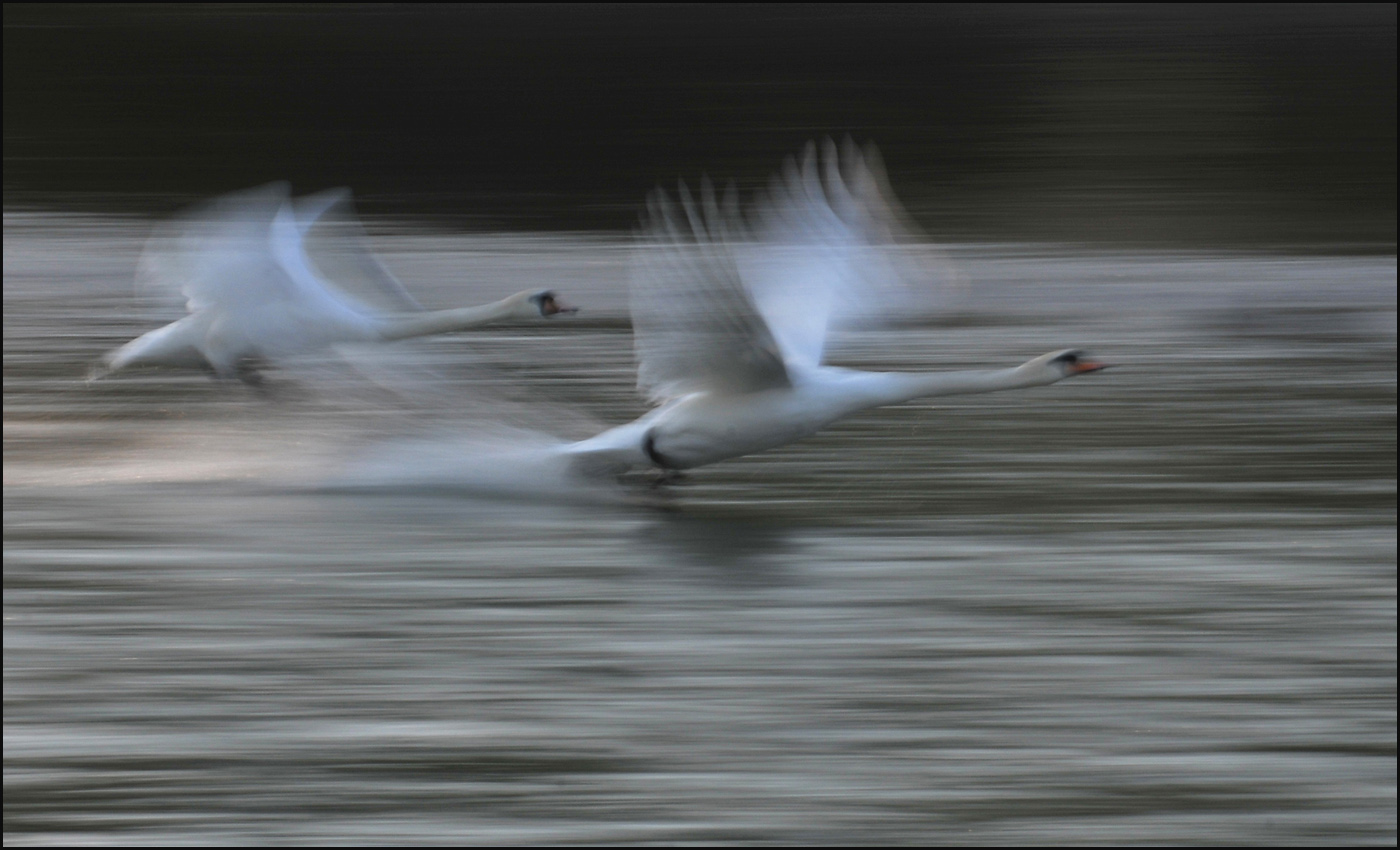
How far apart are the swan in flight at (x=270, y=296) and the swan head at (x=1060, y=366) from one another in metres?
2.37

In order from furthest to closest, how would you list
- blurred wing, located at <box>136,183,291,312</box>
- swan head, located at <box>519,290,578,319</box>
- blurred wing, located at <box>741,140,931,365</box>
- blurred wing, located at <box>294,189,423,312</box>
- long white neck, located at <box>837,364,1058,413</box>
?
1. blurred wing, located at <box>294,189,423,312</box>
2. swan head, located at <box>519,290,578,319</box>
3. blurred wing, located at <box>136,183,291,312</box>
4. blurred wing, located at <box>741,140,931,365</box>
5. long white neck, located at <box>837,364,1058,413</box>

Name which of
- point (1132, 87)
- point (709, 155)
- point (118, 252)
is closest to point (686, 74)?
point (1132, 87)

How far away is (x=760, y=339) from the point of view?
805 centimetres

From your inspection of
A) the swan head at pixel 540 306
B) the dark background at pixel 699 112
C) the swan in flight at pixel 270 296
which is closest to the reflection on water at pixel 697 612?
the swan in flight at pixel 270 296

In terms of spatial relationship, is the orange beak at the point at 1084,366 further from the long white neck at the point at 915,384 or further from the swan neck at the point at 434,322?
the swan neck at the point at 434,322

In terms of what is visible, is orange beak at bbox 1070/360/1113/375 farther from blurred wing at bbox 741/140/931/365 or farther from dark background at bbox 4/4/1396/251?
dark background at bbox 4/4/1396/251

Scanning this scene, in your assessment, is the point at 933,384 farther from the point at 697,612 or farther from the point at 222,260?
the point at 222,260

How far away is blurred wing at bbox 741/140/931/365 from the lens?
9188 mm

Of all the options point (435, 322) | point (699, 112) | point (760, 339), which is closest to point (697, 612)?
point (760, 339)

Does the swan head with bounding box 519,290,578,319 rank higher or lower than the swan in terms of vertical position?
higher

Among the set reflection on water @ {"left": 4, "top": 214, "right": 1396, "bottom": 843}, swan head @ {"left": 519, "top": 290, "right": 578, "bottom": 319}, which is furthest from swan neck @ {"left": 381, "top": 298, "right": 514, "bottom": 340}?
reflection on water @ {"left": 4, "top": 214, "right": 1396, "bottom": 843}

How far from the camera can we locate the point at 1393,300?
13648mm

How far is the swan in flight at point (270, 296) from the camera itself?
33.2 ft

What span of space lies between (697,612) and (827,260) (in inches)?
88.5
